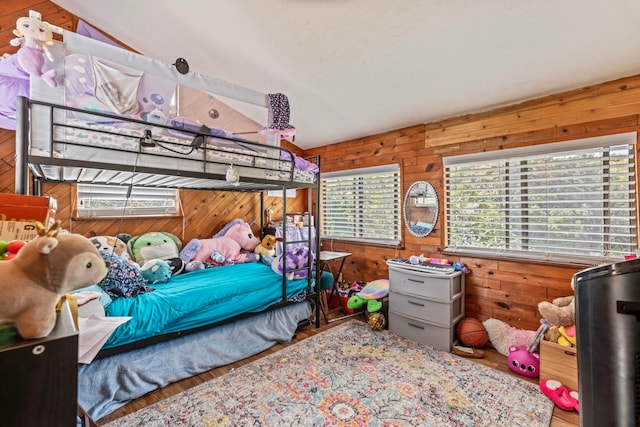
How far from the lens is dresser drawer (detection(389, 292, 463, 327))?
8.28ft

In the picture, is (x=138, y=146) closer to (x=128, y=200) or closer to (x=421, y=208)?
(x=128, y=200)

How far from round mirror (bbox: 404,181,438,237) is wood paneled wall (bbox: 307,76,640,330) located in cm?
7

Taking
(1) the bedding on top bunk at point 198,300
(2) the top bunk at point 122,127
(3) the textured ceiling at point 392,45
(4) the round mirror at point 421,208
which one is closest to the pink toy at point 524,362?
(4) the round mirror at point 421,208

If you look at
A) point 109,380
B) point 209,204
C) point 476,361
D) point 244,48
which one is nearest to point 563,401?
point 476,361

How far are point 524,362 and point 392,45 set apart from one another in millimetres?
2478

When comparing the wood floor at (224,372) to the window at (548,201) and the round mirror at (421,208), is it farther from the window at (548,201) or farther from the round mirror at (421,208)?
the round mirror at (421,208)

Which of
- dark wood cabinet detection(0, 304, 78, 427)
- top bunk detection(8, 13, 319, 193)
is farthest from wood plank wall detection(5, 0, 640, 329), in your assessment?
dark wood cabinet detection(0, 304, 78, 427)

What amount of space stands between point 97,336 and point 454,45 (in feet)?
7.91

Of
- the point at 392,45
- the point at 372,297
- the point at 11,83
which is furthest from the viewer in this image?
the point at 372,297

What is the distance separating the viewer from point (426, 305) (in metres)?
2.63

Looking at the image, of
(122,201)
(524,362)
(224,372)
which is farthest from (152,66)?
(524,362)

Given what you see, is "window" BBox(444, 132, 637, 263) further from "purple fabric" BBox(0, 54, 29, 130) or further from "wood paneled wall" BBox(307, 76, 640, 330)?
"purple fabric" BBox(0, 54, 29, 130)

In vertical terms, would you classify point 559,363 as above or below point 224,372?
above

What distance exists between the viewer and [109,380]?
1766 millimetres
